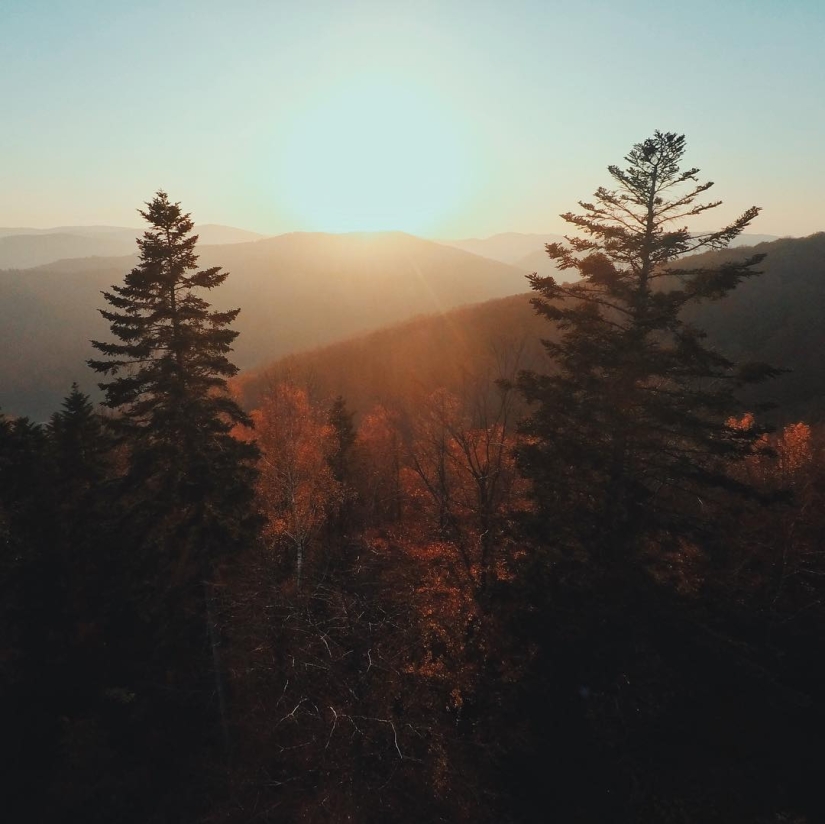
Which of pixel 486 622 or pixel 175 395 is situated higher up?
pixel 175 395

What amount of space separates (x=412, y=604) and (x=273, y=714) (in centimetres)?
551

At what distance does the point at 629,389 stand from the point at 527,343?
60836 mm

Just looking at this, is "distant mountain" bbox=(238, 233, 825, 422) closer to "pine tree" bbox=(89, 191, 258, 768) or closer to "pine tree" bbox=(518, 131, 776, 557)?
"pine tree" bbox=(89, 191, 258, 768)

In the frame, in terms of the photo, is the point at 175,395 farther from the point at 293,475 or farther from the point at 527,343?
the point at 527,343

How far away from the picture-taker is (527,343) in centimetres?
7206

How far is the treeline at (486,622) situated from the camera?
41.3 feet

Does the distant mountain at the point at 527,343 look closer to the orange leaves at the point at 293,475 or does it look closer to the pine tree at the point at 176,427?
the orange leaves at the point at 293,475

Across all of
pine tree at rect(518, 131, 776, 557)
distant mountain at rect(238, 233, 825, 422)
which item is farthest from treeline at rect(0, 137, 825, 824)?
distant mountain at rect(238, 233, 825, 422)

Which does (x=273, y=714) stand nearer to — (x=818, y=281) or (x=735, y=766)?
(x=735, y=766)

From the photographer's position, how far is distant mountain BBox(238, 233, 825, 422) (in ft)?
193

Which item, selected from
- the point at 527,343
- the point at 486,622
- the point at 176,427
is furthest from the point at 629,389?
the point at 527,343

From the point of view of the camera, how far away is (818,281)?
76.0 m

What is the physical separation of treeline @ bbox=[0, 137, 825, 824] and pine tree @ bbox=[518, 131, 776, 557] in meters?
0.08

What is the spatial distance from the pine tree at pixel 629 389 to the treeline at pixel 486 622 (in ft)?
0.25
